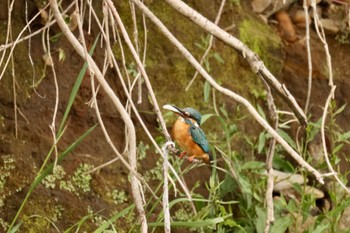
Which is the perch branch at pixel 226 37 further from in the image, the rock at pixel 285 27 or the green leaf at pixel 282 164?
the rock at pixel 285 27

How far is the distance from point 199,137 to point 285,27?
153 cm

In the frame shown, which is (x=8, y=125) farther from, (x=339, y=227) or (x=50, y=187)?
(x=339, y=227)

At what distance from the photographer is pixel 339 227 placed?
3.94 metres

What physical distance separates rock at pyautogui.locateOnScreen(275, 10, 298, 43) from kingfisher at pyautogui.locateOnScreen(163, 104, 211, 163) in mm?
1393

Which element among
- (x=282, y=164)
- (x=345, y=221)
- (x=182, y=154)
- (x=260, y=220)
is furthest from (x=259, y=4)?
(x=182, y=154)

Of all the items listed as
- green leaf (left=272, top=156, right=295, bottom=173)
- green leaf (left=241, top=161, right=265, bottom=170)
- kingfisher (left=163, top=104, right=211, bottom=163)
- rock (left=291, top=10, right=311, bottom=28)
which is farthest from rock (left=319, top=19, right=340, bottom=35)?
kingfisher (left=163, top=104, right=211, bottom=163)

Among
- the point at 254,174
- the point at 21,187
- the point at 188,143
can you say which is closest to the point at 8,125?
the point at 21,187

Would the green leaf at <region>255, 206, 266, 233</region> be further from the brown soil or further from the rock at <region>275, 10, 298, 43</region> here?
the rock at <region>275, 10, 298, 43</region>

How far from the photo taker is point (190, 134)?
11.1 feet

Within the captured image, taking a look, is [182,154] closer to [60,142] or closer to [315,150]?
[60,142]

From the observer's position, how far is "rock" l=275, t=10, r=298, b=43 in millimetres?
4699

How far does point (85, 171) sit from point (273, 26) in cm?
147

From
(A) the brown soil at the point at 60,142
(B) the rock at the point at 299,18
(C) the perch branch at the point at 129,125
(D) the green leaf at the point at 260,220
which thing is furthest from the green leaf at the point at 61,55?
(B) the rock at the point at 299,18

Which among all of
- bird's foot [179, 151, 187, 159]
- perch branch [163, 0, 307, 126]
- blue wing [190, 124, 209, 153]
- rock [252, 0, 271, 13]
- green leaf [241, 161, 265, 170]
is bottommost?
green leaf [241, 161, 265, 170]
